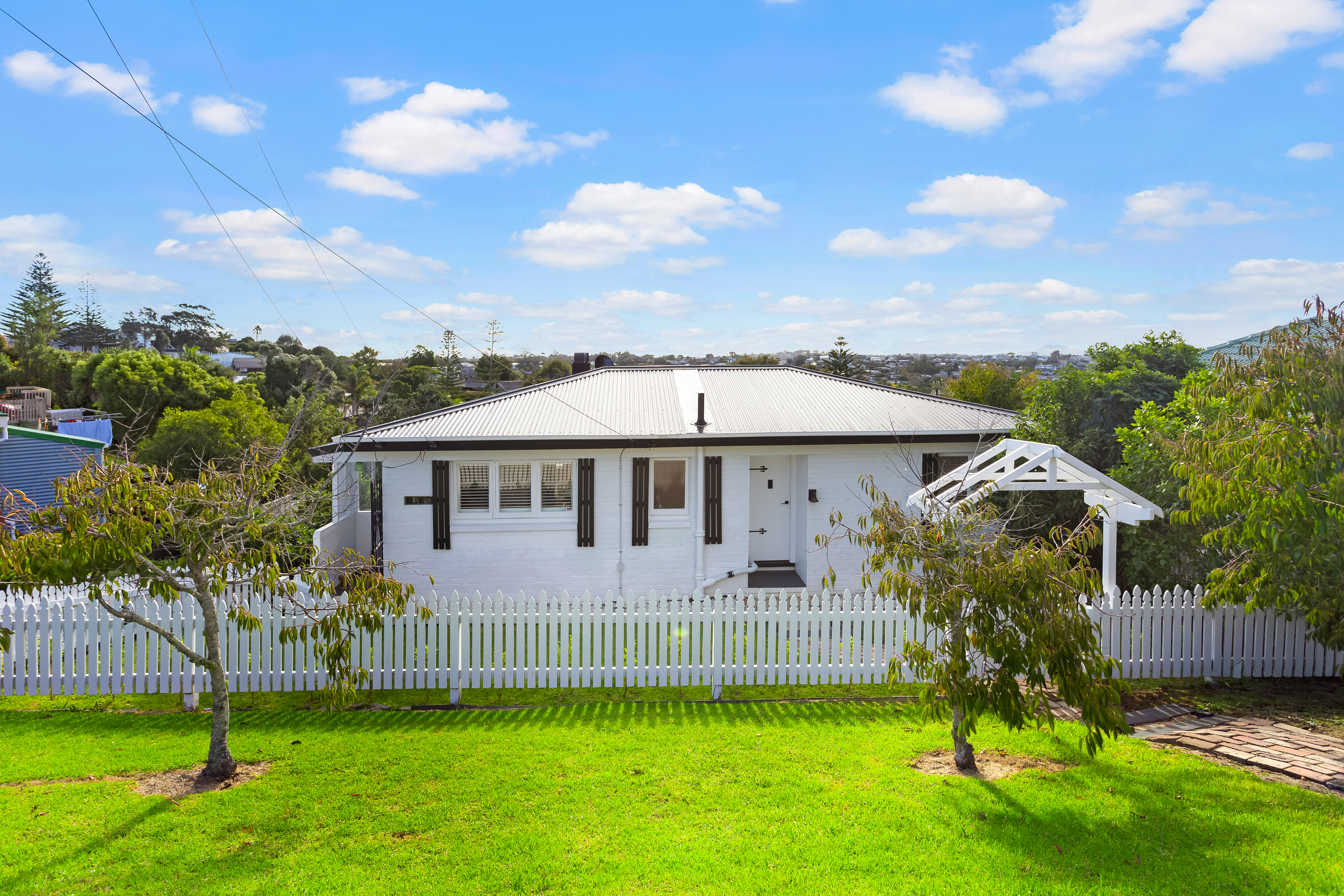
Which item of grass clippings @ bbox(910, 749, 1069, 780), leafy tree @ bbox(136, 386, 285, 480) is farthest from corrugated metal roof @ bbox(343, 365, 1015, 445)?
leafy tree @ bbox(136, 386, 285, 480)

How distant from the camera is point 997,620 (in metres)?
6.05

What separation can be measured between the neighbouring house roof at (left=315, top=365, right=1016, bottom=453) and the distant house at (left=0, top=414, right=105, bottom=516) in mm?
11958

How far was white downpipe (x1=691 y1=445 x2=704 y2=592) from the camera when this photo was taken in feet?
44.3

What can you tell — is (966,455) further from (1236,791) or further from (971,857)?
(971,857)

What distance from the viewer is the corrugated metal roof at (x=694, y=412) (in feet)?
43.7

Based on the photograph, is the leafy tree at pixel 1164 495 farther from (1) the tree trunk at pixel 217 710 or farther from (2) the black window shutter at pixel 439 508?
(2) the black window shutter at pixel 439 508

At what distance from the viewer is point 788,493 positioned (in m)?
15.0

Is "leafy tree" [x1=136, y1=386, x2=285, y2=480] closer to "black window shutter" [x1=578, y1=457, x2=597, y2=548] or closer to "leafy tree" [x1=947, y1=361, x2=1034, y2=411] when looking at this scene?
"black window shutter" [x1=578, y1=457, x2=597, y2=548]

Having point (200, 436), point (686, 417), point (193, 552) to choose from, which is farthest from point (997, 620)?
point (200, 436)

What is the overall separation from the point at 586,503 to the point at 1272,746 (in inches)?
384

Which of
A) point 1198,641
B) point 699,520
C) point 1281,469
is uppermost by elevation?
point 1281,469

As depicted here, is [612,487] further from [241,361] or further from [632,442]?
[241,361]

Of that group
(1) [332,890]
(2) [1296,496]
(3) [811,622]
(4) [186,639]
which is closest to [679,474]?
(3) [811,622]

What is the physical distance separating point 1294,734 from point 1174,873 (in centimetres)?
394
